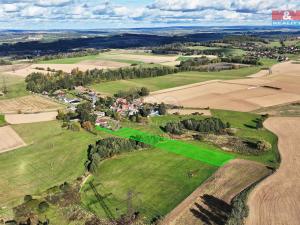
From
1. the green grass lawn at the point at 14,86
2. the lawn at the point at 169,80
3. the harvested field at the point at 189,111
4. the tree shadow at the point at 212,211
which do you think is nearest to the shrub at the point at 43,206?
the tree shadow at the point at 212,211

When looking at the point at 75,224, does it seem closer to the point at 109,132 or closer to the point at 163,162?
the point at 163,162

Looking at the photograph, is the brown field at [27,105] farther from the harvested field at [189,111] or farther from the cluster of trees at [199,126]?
the cluster of trees at [199,126]

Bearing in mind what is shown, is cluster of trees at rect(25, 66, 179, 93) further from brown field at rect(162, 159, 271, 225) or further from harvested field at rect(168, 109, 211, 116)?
brown field at rect(162, 159, 271, 225)

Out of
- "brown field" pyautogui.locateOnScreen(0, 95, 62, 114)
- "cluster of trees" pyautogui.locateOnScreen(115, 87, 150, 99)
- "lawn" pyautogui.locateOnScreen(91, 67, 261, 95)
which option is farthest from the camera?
"lawn" pyautogui.locateOnScreen(91, 67, 261, 95)

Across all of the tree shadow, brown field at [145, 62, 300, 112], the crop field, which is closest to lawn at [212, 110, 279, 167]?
the crop field

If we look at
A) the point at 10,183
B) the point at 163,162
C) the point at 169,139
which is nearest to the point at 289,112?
the point at 169,139
